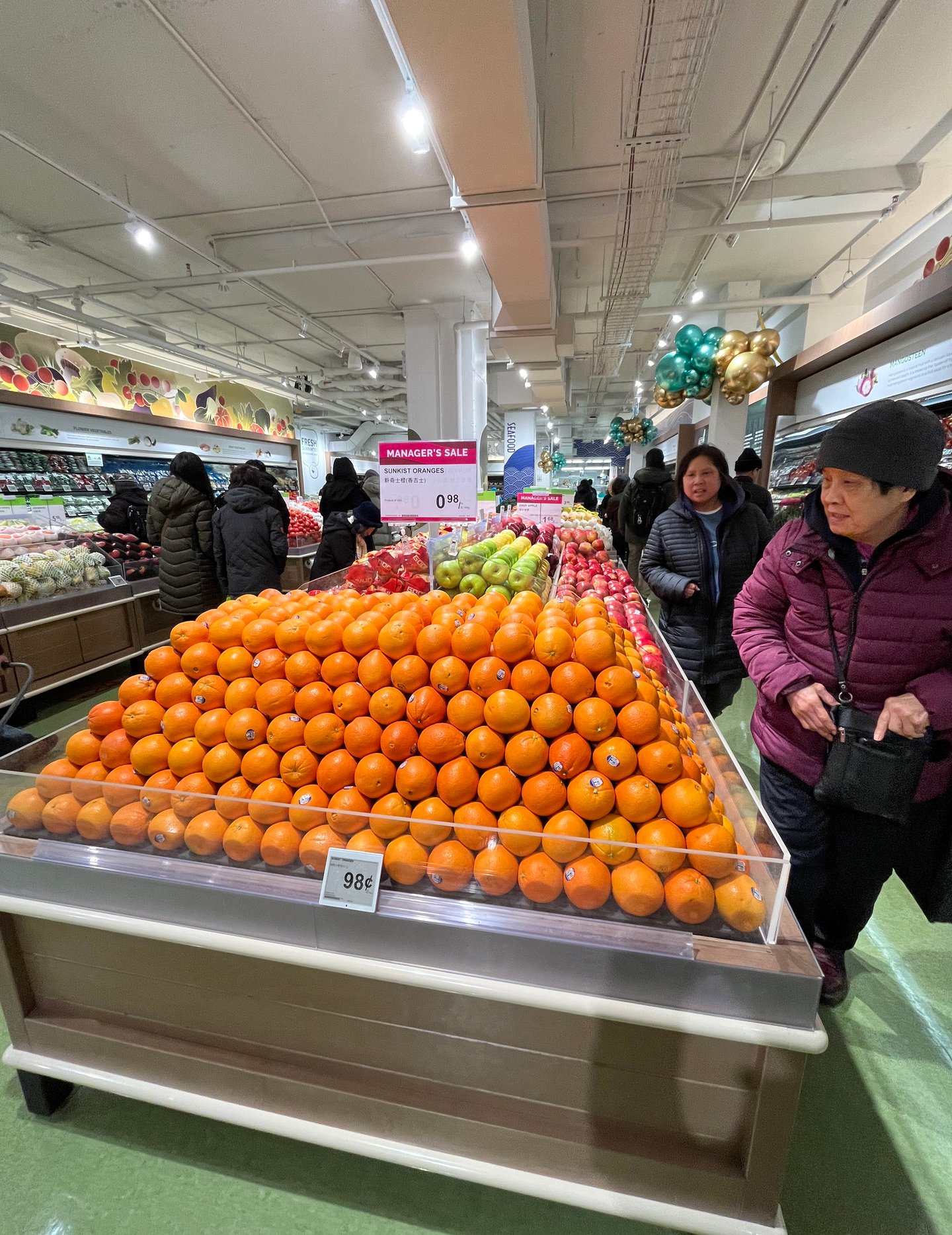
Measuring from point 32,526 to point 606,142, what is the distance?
20.3 ft

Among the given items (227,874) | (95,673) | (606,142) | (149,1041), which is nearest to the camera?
(227,874)

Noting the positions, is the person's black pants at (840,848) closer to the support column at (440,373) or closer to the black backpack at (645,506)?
the black backpack at (645,506)

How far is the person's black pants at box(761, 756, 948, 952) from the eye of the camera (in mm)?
1506

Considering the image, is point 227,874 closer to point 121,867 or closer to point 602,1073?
point 121,867

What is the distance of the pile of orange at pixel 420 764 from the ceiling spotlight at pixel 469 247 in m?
5.42

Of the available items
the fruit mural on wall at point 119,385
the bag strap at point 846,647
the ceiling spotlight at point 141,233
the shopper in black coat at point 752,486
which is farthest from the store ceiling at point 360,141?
the bag strap at point 846,647

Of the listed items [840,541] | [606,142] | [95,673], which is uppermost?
[606,142]

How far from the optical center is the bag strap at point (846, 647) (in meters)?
1.38

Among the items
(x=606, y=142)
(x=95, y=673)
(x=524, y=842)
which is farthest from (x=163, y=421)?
(x=524, y=842)

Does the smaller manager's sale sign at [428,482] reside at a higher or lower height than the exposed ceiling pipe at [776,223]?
lower

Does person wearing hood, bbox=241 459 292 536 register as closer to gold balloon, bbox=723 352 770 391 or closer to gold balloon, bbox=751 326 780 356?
gold balloon, bbox=723 352 770 391

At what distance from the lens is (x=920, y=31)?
347cm

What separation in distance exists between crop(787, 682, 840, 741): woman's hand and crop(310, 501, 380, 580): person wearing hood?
4119 mm

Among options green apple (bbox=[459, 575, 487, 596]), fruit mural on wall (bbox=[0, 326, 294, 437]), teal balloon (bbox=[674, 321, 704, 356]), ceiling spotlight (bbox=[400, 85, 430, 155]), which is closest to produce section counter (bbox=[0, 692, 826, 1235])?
green apple (bbox=[459, 575, 487, 596])
